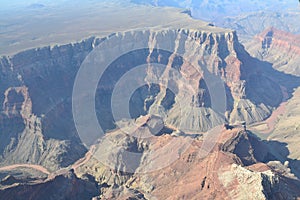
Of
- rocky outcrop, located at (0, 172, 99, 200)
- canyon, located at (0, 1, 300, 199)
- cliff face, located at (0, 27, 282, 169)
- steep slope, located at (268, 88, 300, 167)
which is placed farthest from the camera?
cliff face, located at (0, 27, 282, 169)

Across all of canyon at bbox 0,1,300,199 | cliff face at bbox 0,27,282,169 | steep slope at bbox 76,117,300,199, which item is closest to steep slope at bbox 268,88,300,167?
canyon at bbox 0,1,300,199

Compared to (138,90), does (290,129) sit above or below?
below

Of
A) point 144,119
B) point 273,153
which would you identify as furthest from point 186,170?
point 273,153

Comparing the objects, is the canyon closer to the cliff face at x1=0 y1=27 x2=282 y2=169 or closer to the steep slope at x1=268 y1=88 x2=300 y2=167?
the cliff face at x1=0 y1=27 x2=282 y2=169

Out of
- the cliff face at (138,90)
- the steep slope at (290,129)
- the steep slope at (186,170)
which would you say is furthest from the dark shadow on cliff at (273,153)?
the cliff face at (138,90)

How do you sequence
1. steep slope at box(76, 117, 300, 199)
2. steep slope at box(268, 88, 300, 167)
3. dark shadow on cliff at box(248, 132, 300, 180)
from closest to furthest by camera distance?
steep slope at box(76, 117, 300, 199) → dark shadow on cliff at box(248, 132, 300, 180) → steep slope at box(268, 88, 300, 167)

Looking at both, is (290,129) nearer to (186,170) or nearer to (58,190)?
(186,170)

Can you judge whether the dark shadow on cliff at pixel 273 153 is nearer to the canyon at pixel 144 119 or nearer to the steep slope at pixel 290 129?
the canyon at pixel 144 119

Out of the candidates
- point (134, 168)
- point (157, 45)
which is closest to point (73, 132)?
point (134, 168)

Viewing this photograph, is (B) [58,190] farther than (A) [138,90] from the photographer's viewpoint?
No

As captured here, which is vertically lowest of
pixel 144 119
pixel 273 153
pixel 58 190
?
pixel 273 153
